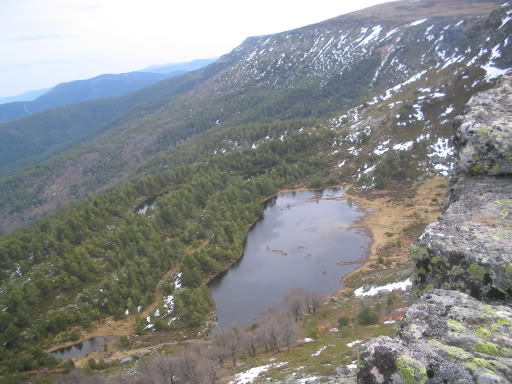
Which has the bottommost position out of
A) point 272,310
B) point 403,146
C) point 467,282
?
point 272,310

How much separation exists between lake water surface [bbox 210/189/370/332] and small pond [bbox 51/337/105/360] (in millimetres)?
21231

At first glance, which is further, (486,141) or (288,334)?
(288,334)

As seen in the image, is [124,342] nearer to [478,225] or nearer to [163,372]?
[163,372]

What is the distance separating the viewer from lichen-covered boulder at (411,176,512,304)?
47.3 feet

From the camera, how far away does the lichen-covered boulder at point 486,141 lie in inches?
793

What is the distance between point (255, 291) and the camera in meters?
67.8

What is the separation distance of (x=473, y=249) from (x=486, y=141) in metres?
8.37

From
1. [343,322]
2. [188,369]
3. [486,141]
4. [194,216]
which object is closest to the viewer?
[486,141]

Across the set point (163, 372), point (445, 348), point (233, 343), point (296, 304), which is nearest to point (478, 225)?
point (445, 348)

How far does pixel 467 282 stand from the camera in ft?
49.0

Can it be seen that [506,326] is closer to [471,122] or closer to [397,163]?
[471,122]

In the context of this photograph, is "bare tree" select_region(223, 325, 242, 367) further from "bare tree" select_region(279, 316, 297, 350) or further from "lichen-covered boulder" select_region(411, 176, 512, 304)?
"lichen-covered boulder" select_region(411, 176, 512, 304)

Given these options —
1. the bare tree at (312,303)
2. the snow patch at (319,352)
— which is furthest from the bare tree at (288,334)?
the bare tree at (312,303)

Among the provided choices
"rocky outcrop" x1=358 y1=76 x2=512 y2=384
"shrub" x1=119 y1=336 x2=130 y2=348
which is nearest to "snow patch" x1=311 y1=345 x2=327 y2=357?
"rocky outcrop" x1=358 y1=76 x2=512 y2=384
